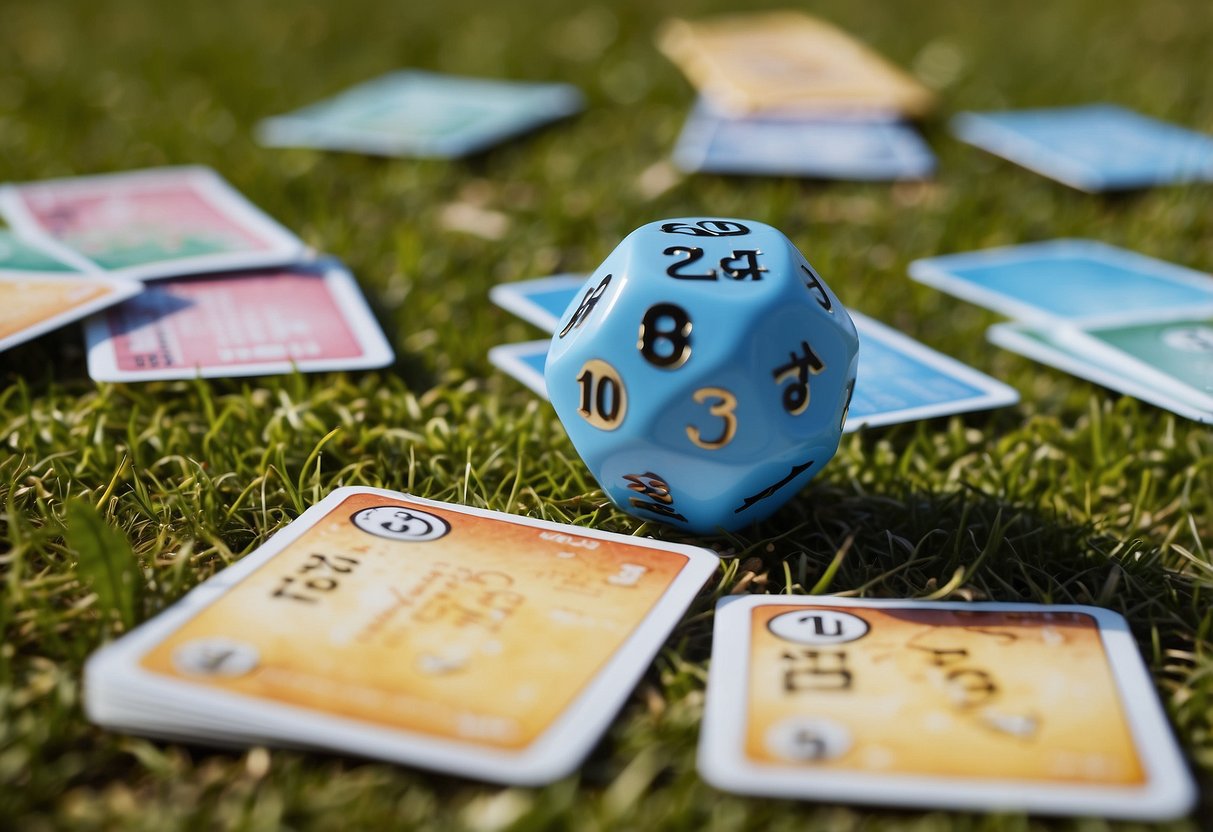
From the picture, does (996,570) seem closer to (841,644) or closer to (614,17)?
(841,644)

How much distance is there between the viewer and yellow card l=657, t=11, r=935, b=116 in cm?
386

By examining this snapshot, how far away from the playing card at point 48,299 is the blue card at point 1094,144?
245 centimetres

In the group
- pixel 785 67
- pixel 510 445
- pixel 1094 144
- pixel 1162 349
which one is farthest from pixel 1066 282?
pixel 785 67

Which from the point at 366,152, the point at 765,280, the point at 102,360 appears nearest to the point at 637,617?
the point at 765,280

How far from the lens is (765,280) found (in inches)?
66.4

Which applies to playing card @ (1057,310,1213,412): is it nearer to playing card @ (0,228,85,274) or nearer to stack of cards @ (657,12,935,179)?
stack of cards @ (657,12,935,179)

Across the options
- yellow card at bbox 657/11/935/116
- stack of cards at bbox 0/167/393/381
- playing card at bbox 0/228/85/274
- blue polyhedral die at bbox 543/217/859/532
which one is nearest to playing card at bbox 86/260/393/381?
stack of cards at bbox 0/167/393/381

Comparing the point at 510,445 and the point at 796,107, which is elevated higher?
the point at 796,107

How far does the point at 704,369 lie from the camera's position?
5.36 ft

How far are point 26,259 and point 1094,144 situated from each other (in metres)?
2.87

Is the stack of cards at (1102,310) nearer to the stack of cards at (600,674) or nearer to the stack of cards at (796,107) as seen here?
the stack of cards at (796,107)

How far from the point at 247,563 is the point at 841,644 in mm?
810

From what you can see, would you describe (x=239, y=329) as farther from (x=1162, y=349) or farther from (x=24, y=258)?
(x=1162, y=349)

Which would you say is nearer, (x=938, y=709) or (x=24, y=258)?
(x=938, y=709)
